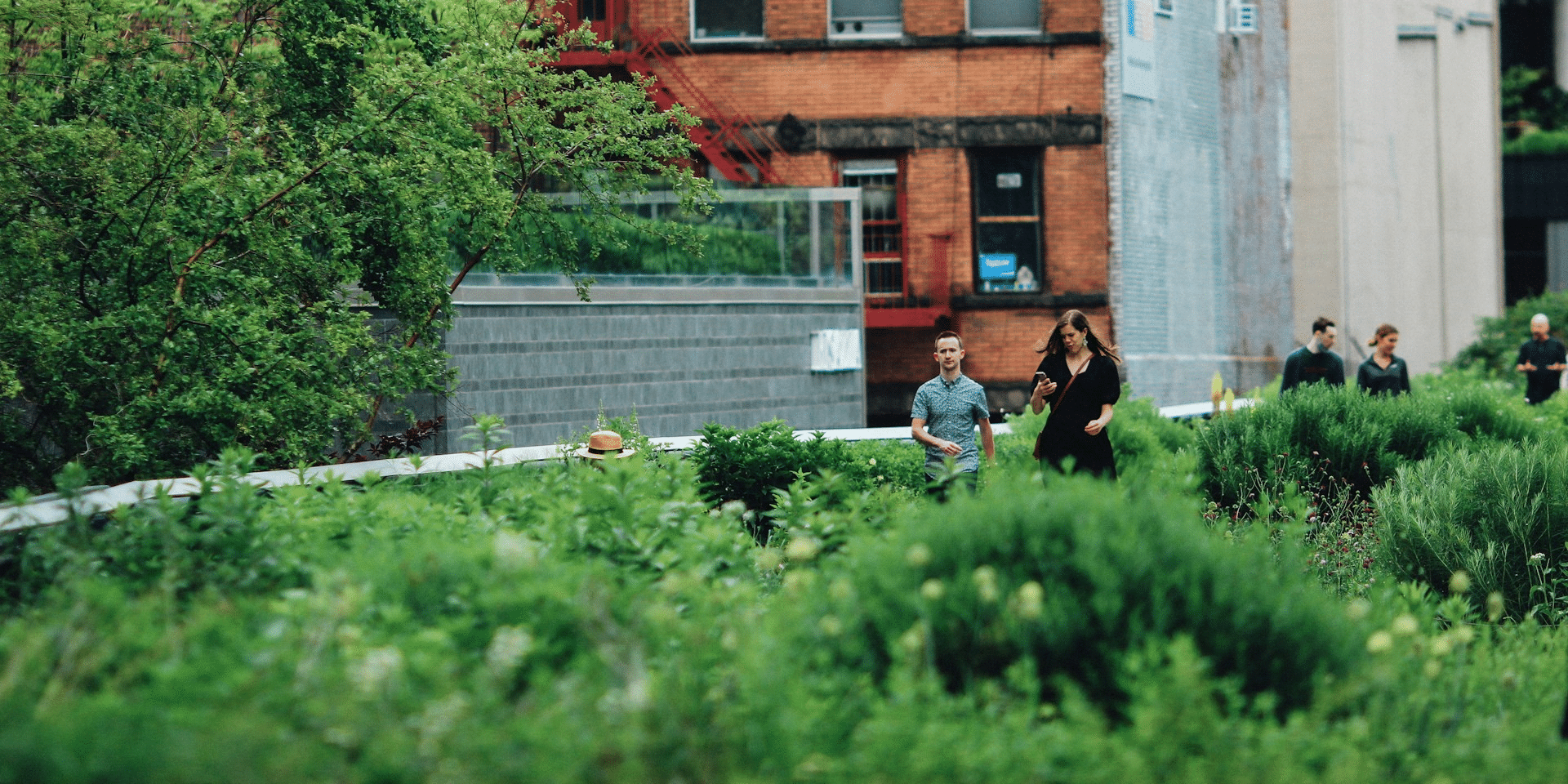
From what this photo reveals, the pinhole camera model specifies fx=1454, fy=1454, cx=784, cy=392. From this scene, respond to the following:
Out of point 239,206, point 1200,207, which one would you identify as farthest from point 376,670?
point 1200,207

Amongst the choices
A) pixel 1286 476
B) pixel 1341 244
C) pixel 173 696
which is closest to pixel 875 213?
pixel 1341 244

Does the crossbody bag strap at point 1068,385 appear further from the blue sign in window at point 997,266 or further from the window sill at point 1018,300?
the blue sign in window at point 997,266

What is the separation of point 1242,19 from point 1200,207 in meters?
3.43

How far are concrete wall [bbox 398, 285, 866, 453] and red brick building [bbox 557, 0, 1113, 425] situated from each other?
277 cm

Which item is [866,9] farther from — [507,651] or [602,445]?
[507,651]

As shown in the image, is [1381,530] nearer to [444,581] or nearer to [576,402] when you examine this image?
[444,581]

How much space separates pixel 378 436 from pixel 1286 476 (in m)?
8.09

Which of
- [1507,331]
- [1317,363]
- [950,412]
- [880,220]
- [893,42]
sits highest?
[893,42]

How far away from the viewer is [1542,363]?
17.9 meters

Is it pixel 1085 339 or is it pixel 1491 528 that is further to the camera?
pixel 1085 339

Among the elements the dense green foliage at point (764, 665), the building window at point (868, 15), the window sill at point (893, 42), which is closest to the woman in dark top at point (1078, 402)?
the dense green foliage at point (764, 665)

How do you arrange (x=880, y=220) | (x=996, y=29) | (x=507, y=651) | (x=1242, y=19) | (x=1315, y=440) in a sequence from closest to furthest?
(x=507, y=651), (x=1315, y=440), (x=996, y=29), (x=880, y=220), (x=1242, y=19)

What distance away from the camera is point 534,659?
4.27m

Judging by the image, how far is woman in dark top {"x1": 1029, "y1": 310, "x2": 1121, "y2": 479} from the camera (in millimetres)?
9195
